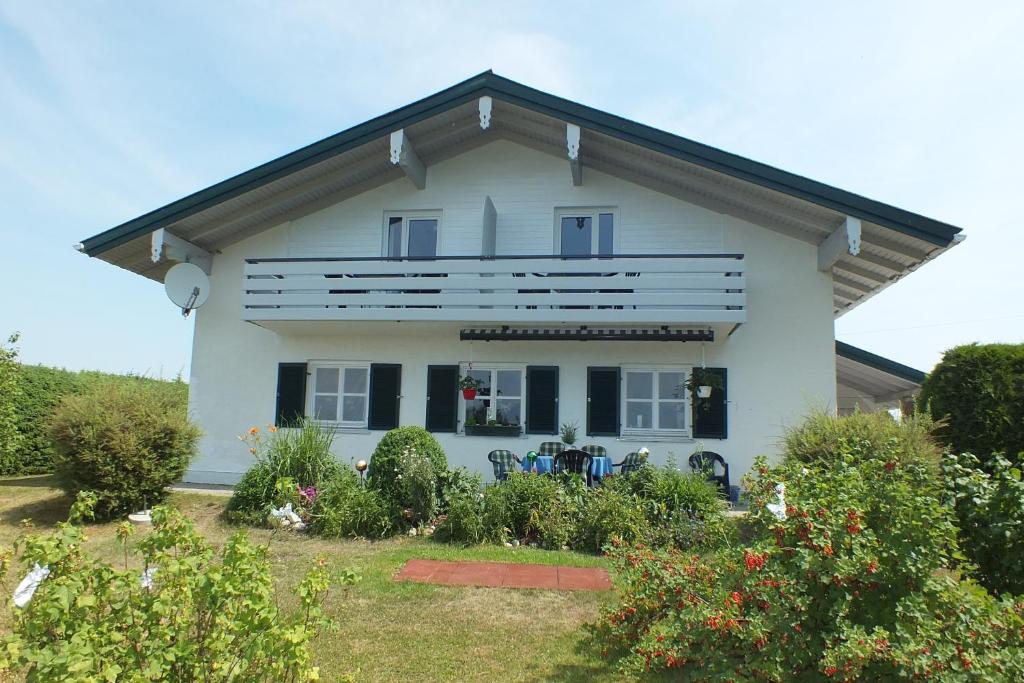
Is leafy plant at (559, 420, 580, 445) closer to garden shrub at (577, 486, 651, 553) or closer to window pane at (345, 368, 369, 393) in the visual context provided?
garden shrub at (577, 486, 651, 553)

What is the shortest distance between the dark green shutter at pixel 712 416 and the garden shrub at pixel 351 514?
19.0 feet

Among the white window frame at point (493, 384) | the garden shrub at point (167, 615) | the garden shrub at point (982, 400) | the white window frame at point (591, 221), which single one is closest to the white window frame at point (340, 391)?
the white window frame at point (493, 384)

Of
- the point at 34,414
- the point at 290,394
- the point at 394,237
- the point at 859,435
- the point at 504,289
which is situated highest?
the point at 394,237

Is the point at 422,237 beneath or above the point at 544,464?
above

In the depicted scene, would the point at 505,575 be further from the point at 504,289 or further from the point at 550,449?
the point at 504,289

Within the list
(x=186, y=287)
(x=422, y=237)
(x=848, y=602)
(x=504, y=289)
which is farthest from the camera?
(x=422, y=237)

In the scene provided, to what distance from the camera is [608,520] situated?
776cm

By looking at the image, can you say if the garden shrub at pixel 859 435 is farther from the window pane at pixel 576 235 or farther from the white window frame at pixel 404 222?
the white window frame at pixel 404 222

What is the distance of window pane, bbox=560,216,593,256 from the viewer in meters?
12.8

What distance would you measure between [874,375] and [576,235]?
7704 mm

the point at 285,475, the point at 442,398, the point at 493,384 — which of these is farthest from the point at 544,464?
the point at 285,475

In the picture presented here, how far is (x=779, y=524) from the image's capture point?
3439 mm

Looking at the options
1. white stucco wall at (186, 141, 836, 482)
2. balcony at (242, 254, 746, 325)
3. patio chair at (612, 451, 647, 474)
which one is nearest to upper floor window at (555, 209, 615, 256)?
white stucco wall at (186, 141, 836, 482)

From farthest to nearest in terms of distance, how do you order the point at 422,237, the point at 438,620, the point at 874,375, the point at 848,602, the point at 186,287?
the point at 874,375
the point at 422,237
the point at 186,287
the point at 438,620
the point at 848,602
